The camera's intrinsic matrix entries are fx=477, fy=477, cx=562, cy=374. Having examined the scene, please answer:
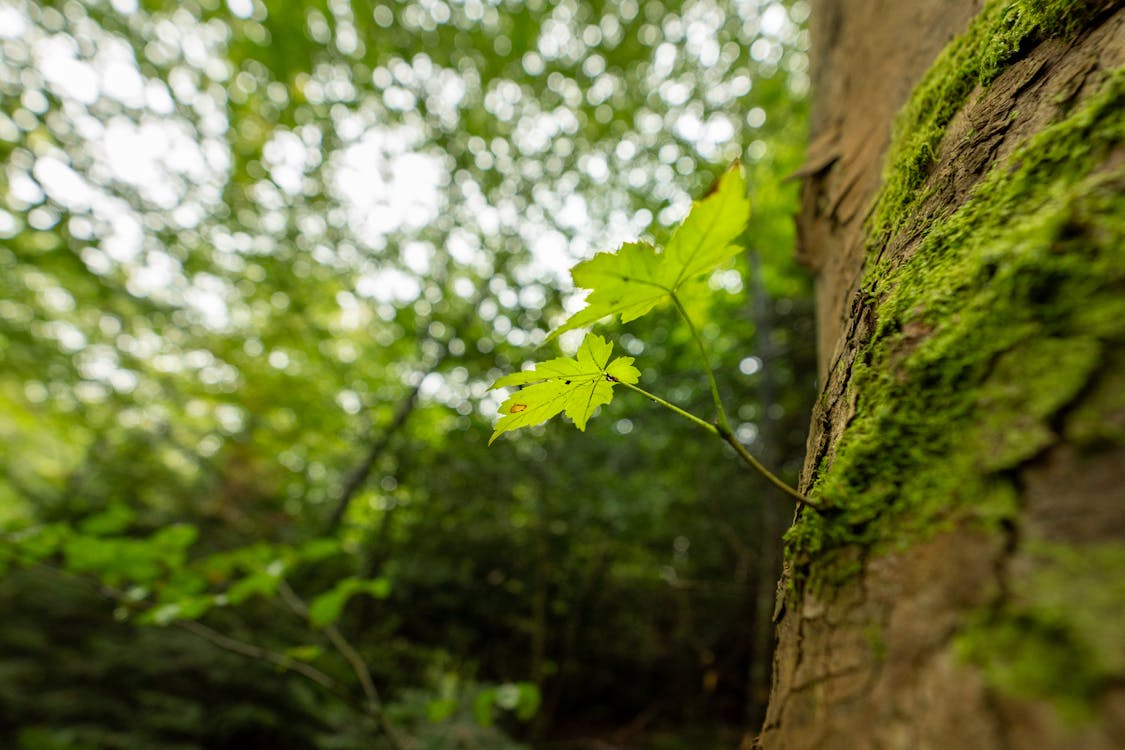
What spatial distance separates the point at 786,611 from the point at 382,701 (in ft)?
15.8

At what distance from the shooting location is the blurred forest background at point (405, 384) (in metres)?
4.04

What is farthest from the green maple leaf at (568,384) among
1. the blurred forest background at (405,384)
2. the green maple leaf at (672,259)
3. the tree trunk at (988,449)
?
the blurred forest background at (405,384)

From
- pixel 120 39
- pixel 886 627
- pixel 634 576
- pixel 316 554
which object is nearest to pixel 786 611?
pixel 886 627

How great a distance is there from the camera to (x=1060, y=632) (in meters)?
0.27

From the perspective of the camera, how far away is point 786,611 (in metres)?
0.50

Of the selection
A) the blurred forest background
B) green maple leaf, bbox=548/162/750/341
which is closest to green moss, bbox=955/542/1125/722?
green maple leaf, bbox=548/162/750/341

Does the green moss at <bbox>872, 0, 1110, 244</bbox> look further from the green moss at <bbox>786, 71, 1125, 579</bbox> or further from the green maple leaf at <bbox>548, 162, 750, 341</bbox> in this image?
the green maple leaf at <bbox>548, 162, 750, 341</bbox>

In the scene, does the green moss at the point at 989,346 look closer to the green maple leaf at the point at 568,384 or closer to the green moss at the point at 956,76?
the green moss at the point at 956,76

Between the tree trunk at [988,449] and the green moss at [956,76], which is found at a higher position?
the green moss at [956,76]

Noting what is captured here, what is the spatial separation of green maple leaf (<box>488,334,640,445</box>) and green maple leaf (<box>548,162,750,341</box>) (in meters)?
0.05

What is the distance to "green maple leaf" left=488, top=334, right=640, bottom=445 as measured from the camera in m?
0.63

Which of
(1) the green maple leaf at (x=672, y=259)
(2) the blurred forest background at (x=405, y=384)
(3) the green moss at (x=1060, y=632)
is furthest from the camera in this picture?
(2) the blurred forest background at (x=405, y=384)

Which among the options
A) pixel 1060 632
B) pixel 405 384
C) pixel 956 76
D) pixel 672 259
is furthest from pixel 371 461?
pixel 1060 632

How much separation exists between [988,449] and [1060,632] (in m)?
0.12
